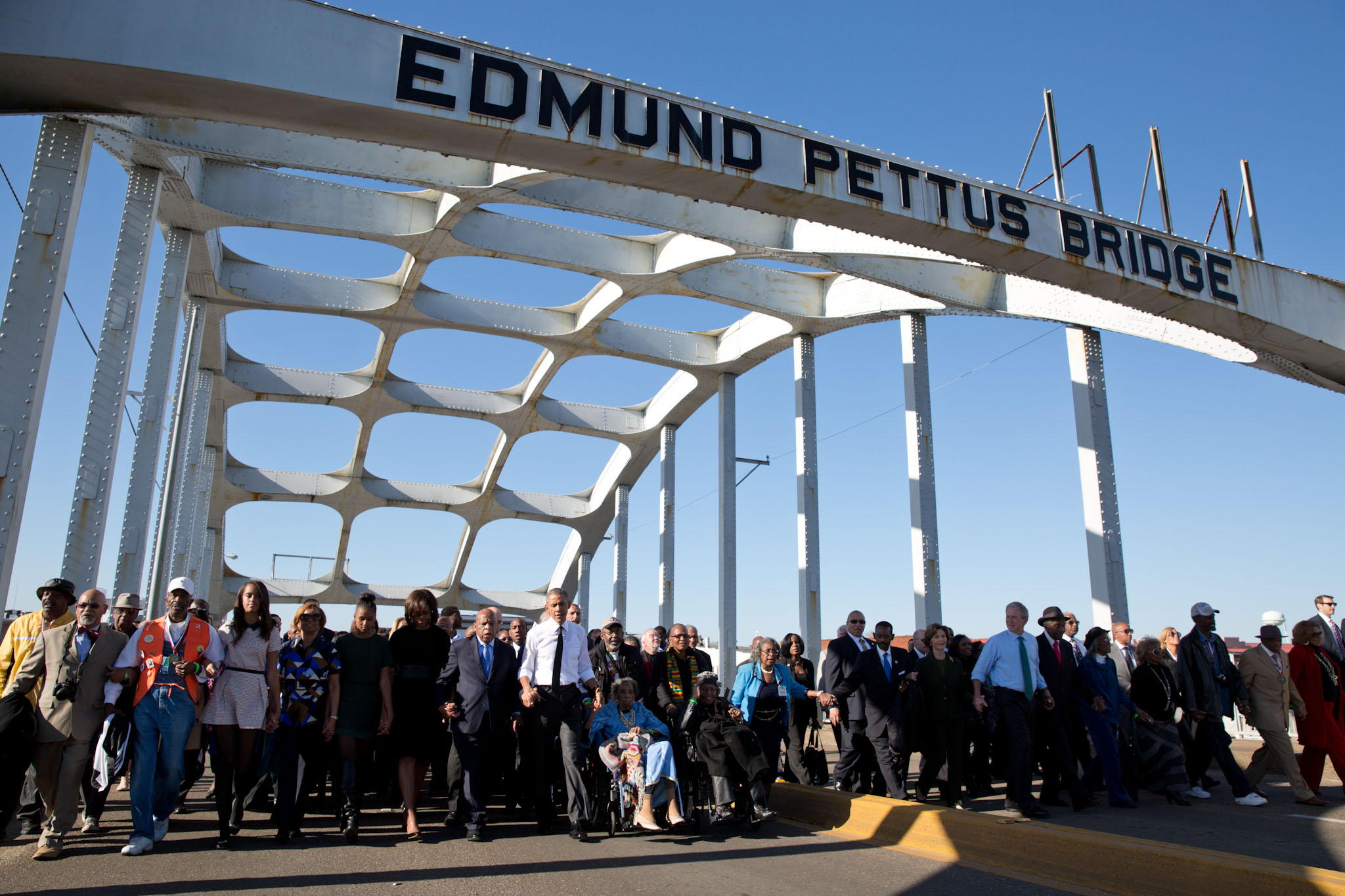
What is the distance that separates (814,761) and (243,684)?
522 centimetres

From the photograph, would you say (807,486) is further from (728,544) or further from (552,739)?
(552,739)

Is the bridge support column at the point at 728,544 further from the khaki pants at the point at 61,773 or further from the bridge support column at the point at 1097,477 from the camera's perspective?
the khaki pants at the point at 61,773

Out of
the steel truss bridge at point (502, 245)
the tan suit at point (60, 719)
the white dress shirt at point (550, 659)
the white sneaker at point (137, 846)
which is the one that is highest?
the steel truss bridge at point (502, 245)

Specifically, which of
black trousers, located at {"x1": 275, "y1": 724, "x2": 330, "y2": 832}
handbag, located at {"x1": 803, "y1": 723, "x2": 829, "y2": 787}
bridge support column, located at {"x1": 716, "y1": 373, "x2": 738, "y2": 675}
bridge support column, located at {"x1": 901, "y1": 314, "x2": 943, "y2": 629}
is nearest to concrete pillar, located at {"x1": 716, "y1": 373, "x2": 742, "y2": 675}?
bridge support column, located at {"x1": 716, "y1": 373, "x2": 738, "y2": 675}

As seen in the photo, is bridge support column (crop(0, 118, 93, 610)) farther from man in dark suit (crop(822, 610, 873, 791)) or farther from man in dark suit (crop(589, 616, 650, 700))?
man in dark suit (crop(822, 610, 873, 791))

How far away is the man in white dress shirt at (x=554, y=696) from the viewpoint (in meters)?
6.24

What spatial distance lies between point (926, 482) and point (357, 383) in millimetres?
15044

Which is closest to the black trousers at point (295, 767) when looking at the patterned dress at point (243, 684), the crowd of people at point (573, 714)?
the crowd of people at point (573, 714)

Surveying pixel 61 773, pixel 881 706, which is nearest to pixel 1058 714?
pixel 881 706

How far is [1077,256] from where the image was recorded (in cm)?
967

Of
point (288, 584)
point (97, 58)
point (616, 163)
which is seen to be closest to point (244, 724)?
point (97, 58)

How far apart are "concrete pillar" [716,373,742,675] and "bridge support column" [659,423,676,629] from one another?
6.61 feet

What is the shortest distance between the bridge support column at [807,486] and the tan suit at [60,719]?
10599 millimetres

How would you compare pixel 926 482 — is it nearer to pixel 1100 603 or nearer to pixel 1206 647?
pixel 1100 603
